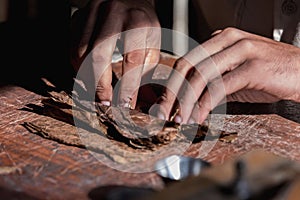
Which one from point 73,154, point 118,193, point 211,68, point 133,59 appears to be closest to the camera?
point 118,193

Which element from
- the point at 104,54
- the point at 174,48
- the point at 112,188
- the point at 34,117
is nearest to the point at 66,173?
the point at 112,188

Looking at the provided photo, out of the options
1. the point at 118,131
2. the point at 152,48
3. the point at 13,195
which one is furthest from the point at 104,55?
the point at 13,195

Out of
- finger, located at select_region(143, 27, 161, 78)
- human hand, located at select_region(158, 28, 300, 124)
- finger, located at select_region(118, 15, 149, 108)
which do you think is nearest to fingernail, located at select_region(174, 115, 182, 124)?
human hand, located at select_region(158, 28, 300, 124)

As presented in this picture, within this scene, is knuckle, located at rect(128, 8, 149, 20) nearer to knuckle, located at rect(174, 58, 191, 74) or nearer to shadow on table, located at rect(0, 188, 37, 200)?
knuckle, located at rect(174, 58, 191, 74)

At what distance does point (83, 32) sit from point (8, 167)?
1.35 ft

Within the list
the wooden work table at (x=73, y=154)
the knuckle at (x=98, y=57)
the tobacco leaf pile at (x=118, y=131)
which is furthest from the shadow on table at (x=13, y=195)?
the knuckle at (x=98, y=57)

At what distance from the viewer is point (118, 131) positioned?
75cm

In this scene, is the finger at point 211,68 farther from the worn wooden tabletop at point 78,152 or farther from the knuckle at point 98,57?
the knuckle at point 98,57

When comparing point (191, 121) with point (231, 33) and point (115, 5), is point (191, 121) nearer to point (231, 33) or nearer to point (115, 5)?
point (231, 33)

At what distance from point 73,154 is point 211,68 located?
273mm

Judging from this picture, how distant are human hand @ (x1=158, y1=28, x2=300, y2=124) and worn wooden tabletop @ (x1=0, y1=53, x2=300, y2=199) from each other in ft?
0.15

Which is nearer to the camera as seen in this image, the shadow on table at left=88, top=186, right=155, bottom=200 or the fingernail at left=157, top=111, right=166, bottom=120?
the shadow on table at left=88, top=186, right=155, bottom=200

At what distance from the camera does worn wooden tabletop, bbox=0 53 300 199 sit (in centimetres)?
62

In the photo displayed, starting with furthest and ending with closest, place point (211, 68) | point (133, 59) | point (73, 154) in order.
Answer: point (133, 59) → point (211, 68) → point (73, 154)
